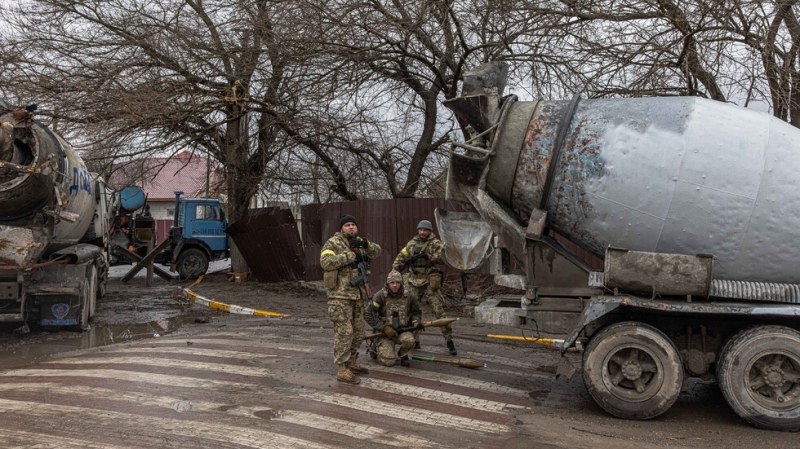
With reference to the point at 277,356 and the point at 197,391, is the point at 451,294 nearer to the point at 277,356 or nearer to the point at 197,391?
the point at 277,356

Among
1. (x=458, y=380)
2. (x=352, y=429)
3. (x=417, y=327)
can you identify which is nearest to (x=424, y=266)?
(x=417, y=327)

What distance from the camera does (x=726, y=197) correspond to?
5570 millimetres

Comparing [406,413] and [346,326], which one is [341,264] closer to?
[346,326]

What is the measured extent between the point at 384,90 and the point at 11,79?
8029mm

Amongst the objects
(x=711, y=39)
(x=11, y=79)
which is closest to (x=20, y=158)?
(x=11, y=79)

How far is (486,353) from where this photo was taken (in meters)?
8.47

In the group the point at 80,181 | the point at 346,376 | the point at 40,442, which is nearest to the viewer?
the point at 40,442

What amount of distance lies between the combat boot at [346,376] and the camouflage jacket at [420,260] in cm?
196

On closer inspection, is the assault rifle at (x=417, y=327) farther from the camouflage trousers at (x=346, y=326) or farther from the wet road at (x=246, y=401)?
the wet road at (x=246, y=401)

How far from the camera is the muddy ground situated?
5.18 meters

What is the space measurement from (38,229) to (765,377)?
9027 mm

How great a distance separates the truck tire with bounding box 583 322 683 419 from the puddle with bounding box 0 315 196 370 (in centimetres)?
663

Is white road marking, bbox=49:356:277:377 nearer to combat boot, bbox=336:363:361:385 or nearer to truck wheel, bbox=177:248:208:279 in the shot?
combat boot, bbox=336:363:361:385

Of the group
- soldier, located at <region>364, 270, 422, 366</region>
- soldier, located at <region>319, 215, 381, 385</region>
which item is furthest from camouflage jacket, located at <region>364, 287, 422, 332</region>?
soldier, located at <region>319, 215, 381, 385</region>
